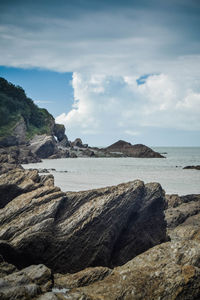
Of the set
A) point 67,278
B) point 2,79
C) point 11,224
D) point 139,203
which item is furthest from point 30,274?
point 2,79

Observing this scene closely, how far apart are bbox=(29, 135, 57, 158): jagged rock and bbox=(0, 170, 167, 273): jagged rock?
79585mm

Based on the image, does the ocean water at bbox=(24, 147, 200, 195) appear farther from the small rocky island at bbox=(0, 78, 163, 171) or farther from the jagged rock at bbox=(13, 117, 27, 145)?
the jagged rock at bbox=(13, 117, 27, 145)

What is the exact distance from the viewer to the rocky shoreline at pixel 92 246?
7078mm

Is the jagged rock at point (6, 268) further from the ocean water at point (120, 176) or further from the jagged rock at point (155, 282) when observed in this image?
the ocean water at point (120, 176)

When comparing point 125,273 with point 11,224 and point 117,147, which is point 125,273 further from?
point 117,147

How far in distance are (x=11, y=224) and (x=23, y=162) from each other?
196ft

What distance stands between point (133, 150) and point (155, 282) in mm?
113049

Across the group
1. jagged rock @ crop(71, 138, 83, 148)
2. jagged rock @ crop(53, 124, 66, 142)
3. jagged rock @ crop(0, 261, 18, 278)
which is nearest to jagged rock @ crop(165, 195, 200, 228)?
jagged rock @ crop(0, 261, 18, 278)

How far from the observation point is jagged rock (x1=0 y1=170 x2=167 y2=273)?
Answer: 1065 cm

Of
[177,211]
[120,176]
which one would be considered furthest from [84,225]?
[120,176]

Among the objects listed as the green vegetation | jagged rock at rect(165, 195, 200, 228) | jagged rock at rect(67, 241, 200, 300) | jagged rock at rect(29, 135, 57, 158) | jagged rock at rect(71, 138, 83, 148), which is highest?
the green vegetation

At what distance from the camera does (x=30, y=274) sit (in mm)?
8164

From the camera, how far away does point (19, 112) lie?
389 feet

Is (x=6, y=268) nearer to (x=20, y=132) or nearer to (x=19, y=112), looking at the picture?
(x=20, y=132)
